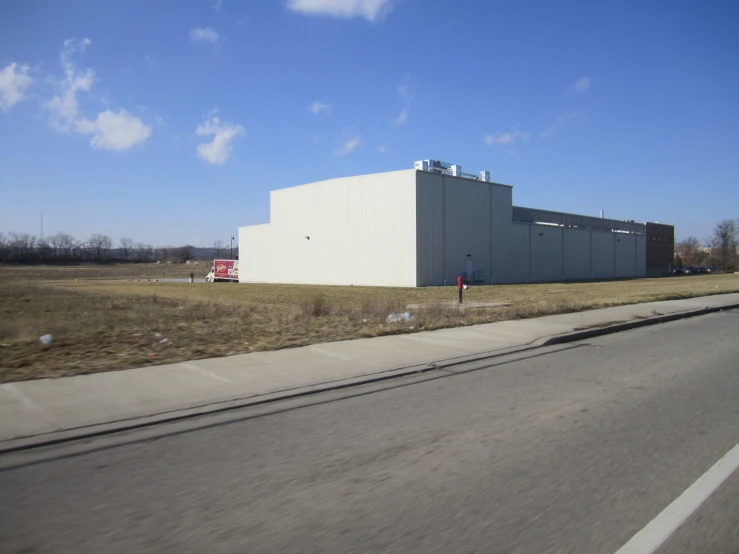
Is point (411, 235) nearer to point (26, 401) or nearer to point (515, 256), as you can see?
point (515, 256)

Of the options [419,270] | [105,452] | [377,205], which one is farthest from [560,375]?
[377,205]

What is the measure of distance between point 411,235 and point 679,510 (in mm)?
42438

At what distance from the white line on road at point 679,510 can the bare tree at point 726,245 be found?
128 meters

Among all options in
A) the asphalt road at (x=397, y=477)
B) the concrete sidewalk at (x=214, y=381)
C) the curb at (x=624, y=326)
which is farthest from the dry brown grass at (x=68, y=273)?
the asphalt road at (x=397, y=477)

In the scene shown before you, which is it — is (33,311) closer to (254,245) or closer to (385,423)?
(385,423)

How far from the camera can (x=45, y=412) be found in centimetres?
634

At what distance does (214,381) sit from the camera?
8008 millimetres

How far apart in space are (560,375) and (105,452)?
21.9 feet

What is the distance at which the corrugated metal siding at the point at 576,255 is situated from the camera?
6350cm

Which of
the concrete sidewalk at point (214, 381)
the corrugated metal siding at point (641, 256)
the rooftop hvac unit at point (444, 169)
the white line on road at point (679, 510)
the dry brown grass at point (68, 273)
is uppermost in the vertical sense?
the rooftop hvac unit at point (444, 169)

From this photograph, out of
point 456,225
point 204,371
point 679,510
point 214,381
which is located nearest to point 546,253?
point 456,225

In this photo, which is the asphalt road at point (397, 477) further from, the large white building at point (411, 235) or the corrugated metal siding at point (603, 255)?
the corrugated metal siding at point (603, 255)

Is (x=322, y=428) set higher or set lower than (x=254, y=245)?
lower

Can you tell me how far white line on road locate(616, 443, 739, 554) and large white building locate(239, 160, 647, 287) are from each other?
40.7m
